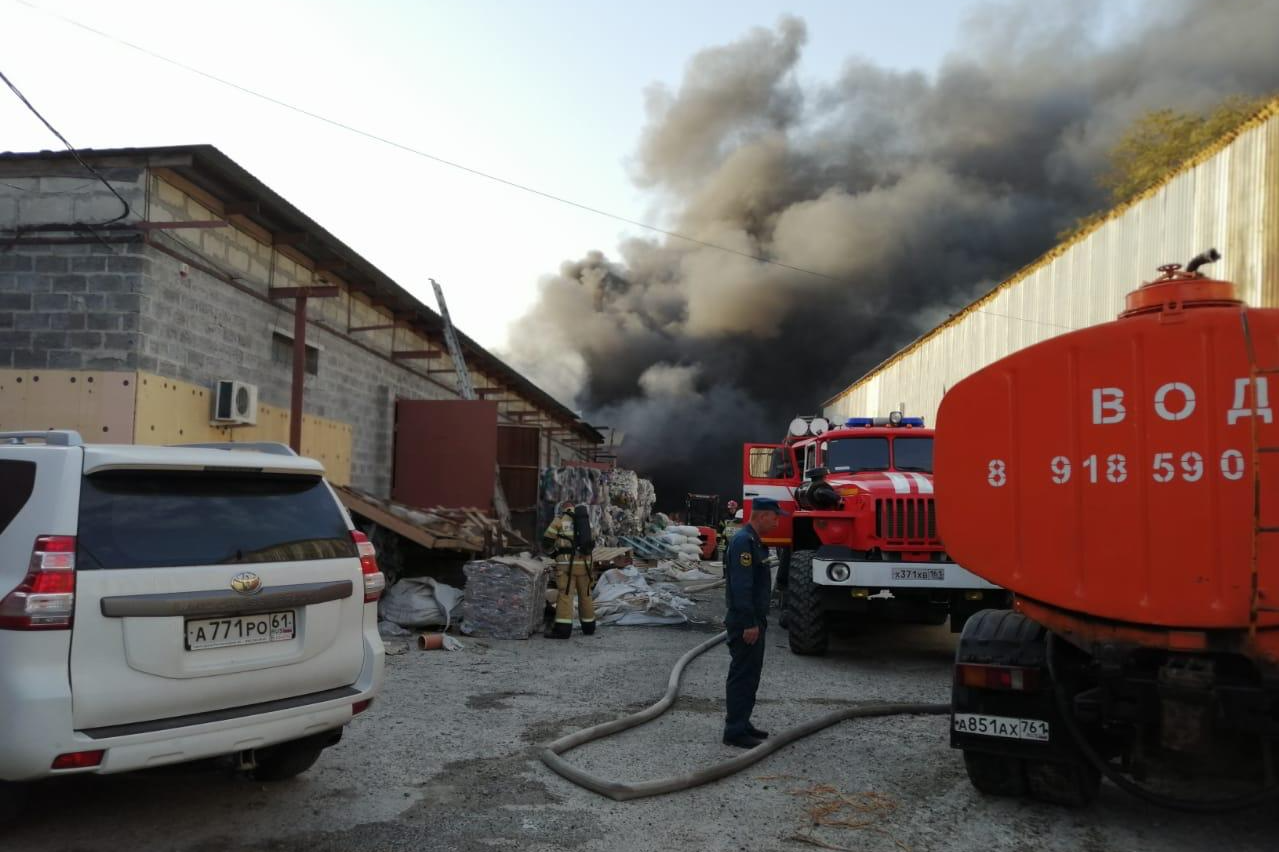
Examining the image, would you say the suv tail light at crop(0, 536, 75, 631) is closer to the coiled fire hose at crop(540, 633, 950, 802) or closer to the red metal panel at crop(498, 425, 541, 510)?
the coiled fire hose at crop(540, 633, 950, 802)

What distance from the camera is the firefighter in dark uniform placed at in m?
5.29

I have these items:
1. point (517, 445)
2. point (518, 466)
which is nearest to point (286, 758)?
point (518, 466)

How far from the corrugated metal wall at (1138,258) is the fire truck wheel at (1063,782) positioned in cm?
954

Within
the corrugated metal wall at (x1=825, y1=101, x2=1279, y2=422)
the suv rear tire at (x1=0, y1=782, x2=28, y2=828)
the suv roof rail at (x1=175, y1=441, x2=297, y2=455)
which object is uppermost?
the corrugated metal wall at (x1=825, y1=101, x2=1279, y2=422)

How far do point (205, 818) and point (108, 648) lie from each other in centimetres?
115

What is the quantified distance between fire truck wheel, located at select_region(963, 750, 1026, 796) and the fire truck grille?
3.68 m

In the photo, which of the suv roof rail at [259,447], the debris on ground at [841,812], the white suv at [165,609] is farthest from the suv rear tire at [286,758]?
the debris on ground at [841,812]

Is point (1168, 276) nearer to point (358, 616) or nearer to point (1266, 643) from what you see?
point (1266, 643)

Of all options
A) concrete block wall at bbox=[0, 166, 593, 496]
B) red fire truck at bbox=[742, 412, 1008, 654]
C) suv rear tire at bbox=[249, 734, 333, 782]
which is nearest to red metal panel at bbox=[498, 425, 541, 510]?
concrete block wall at bbox=[0, 166, 593, 496]

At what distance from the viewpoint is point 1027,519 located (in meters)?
3.97

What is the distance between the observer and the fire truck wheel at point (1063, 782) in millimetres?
4152

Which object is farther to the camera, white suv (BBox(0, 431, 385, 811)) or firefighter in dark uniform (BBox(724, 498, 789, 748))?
firefighter in dark uniform (BBox(724, 498, 789, 748))

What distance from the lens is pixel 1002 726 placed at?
4.15 m

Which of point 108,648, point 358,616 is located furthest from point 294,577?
point 108,648
